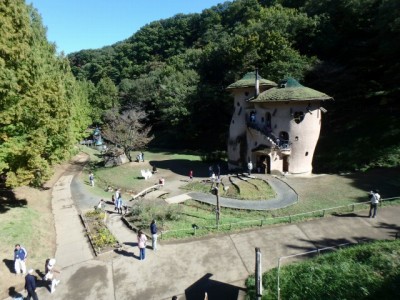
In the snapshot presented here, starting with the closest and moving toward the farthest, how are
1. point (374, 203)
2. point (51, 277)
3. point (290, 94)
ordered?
point (51, 277) < point (374, 203) < point (290, 94)

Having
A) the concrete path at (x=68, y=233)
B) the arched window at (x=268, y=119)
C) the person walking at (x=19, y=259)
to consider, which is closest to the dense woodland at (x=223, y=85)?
the concrete path at (x=68, y=233)

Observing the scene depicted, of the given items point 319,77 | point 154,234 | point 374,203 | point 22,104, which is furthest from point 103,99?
point 374,203

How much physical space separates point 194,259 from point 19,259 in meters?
8.00

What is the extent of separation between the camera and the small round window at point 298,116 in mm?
28922

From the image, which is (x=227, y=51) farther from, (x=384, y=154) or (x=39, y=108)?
(x=39, y=108)

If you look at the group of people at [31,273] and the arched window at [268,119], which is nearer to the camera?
the group of people at [31,273]

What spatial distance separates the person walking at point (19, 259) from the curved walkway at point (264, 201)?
11.5m

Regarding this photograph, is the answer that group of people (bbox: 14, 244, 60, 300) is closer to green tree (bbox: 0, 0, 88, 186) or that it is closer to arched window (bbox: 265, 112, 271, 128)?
green tree (bbox: 0, 0, 88, 186)

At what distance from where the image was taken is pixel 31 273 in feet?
43.5

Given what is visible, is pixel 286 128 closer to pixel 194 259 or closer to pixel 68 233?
pixel 194 259

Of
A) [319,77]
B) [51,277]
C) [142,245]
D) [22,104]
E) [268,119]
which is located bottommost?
[51,277]

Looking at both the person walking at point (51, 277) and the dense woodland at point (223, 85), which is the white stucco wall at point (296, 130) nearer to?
the dense woodland at point (223, 85)

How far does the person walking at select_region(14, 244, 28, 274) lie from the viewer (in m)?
14.0

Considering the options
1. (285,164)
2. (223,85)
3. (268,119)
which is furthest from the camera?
(223,85)
